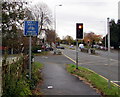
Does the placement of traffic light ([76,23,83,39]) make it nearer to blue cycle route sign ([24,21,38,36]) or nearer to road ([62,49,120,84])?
road ([62,49,120,84])

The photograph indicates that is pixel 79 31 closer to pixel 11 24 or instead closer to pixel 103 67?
pixel 11 24

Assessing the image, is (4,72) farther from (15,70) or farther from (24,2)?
(24,2)

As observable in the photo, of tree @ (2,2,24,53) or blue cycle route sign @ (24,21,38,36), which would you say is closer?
blue cycle route sign @ (24,21,38,36)

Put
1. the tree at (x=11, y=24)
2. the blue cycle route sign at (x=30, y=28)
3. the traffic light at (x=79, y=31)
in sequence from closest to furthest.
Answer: the blue cycle route sign at (x=30, y=28) → the tree at (x=11, y=24) → the traffic light at (x=79, y=31)

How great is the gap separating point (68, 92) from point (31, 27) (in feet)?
9.56

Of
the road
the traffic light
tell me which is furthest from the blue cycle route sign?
the traffic light

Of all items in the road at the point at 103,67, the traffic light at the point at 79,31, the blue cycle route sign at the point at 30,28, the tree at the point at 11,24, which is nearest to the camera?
the blue cycle route sign at the point at 30,28

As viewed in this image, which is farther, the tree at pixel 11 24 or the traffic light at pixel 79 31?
the traffic light at pixel 79 31

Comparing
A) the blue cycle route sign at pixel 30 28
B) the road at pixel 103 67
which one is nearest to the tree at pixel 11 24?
the blue cycle route sign at pixel 30 28

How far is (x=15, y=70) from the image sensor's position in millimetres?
6371

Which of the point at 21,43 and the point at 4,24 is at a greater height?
the point at 4,24

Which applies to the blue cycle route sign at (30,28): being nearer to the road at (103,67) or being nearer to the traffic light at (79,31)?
the road at (103,67)

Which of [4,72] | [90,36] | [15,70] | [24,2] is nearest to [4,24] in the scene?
[24,2]

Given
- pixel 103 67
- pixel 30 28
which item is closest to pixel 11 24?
pixel 30 28
